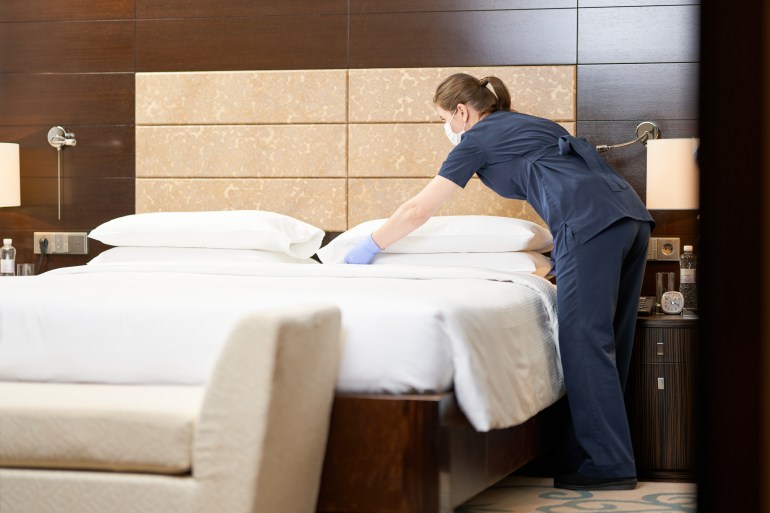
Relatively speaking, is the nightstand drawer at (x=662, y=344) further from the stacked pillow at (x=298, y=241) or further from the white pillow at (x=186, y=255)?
the white pillow at (x=186, y=255)

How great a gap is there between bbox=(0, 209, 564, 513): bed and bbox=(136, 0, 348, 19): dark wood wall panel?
185 cm

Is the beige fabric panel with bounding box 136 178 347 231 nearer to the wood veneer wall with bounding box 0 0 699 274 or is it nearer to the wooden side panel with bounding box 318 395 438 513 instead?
the wood veneer wall with bounding box 0 0 699 274

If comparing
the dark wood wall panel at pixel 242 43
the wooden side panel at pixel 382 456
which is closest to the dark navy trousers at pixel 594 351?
the wooden side panel at pixel 382 456

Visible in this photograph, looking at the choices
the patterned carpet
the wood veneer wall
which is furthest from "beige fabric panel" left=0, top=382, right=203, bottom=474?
the wood veneer wall

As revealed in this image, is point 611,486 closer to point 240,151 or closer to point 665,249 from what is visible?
point 665,249

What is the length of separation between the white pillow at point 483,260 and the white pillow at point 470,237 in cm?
2

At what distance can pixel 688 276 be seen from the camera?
3482 mm

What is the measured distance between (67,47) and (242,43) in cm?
79

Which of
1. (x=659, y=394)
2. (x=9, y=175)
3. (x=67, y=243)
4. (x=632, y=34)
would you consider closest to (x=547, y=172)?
(x=659, y=394)

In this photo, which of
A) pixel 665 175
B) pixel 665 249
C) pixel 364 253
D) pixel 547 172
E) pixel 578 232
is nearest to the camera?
pixel 578 232

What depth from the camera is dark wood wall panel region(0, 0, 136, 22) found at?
4.15 m

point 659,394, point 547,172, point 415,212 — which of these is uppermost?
point 547,172

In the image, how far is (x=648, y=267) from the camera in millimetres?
3705

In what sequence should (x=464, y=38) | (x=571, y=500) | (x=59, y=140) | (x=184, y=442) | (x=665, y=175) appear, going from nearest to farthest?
(x=184, y=442) < (x=571, y=500) < (x=665, y=175) < (x=464, y=38) < (x=59, y=140)
